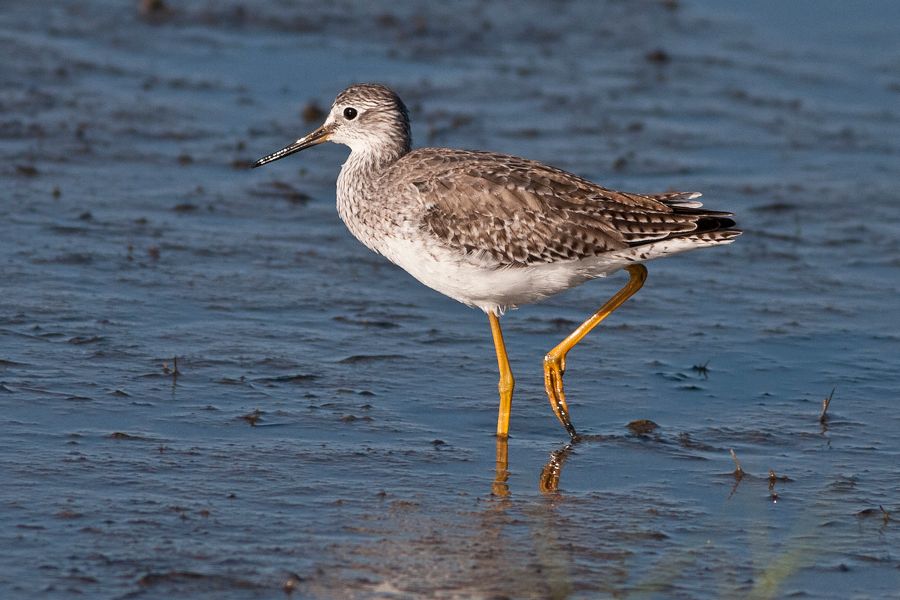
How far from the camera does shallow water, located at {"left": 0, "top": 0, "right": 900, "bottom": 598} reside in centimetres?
682

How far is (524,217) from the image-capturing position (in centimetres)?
841

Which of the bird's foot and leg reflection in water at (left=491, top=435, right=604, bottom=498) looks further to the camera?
the bird's foot

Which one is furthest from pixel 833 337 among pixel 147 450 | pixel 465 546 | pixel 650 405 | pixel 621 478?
pixel 147 450

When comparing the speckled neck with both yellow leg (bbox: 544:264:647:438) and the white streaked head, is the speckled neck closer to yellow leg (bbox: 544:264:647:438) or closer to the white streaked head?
Result: the white streaked head

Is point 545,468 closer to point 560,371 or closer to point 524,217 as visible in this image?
point 560,371

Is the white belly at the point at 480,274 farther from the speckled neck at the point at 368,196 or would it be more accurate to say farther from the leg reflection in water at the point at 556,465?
the leg reflection in water at the point at 556,465

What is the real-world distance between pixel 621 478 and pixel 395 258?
1858mm

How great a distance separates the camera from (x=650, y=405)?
8977 millimetres

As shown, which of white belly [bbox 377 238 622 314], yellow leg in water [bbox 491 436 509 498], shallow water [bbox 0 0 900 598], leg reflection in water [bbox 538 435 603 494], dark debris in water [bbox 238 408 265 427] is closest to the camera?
shallow water [bbox 0 0 900 598]

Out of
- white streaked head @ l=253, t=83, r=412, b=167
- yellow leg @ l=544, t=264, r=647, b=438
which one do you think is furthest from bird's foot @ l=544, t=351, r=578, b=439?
white streaked head @ l=253, t=83, r=412, b=167

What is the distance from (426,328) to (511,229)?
5.90ft

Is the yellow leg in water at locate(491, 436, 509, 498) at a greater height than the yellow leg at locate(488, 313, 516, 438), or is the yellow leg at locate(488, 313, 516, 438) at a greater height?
the yellow leg at locate(488, 313, 516, 438)

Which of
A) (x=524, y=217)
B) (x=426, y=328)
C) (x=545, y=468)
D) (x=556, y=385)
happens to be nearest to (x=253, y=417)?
(x=545, y=468)

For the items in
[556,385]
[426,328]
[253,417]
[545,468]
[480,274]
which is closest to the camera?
[545,468]
